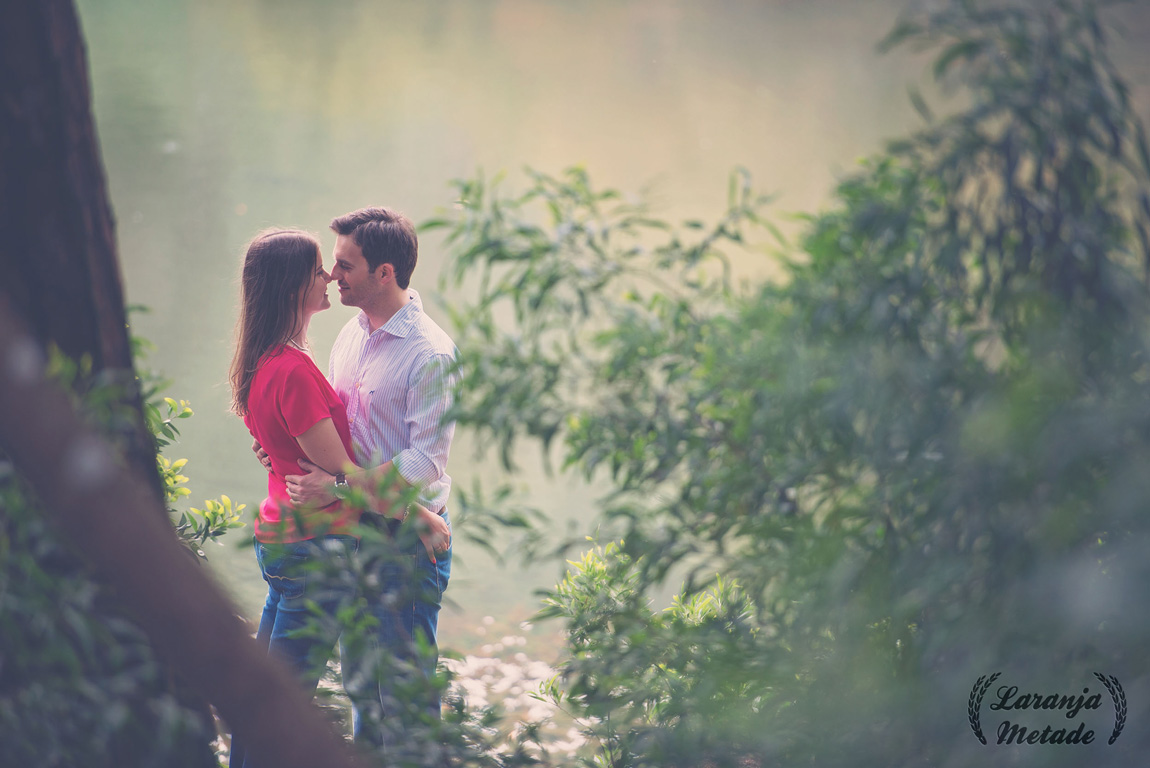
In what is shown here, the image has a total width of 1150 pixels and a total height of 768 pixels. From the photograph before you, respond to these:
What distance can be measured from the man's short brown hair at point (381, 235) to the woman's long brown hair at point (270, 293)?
126mm

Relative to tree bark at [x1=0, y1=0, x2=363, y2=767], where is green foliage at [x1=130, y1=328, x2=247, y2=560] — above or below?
above

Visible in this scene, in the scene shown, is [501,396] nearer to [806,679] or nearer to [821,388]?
[821,388]

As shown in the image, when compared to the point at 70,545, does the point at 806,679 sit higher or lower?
lower

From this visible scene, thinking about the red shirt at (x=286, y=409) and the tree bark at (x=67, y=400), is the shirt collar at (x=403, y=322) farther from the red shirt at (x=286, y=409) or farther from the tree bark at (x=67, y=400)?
the tree bark at (x=67, y=400)

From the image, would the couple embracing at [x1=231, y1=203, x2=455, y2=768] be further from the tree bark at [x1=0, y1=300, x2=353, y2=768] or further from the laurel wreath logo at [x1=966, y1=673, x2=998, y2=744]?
the laurel wreath logo at [x1=966, y1=673, x2=998, y2=744]

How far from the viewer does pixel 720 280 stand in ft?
4.08

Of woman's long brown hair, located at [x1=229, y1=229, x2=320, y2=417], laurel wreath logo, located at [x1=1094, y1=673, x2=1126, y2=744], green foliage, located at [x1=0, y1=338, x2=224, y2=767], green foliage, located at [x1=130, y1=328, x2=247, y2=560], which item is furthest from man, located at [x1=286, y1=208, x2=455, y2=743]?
laurel wreath logo, located at [x1=1094, y1=673, x2=1126, y2=744]

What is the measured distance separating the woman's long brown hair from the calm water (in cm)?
285

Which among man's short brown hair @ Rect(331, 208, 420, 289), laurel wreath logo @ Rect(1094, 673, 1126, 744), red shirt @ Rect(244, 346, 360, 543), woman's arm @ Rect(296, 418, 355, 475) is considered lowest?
laurel wreath logo @ Rect(1094, 673, 1126, 744)

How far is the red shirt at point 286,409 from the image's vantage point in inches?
63.6

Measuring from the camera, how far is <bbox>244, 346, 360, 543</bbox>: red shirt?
1.61m

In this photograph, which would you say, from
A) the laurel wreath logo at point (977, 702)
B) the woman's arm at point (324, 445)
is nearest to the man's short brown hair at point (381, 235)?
the woman's arm at point (324, 445)

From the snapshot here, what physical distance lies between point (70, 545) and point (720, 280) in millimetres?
959

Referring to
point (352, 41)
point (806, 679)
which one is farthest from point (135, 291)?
point (806, 679)
